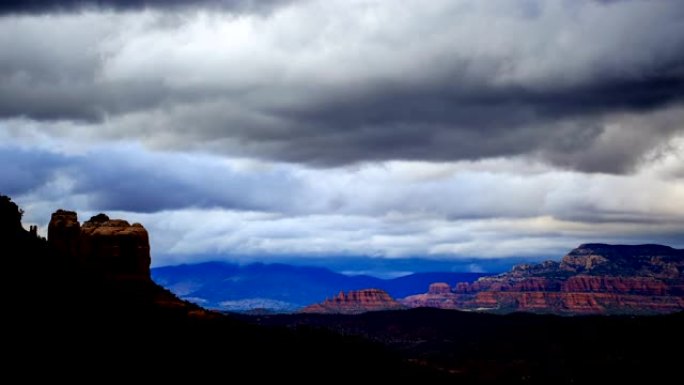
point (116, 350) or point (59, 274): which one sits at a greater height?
point (59, 274)

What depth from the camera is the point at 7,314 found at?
162250 millimetres

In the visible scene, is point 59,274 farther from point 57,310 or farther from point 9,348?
point 9,348

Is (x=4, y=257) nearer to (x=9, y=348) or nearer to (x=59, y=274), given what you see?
(x=59, y=274)

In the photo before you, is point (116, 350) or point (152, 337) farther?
point (152, 337)

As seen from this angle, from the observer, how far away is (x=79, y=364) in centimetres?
15812

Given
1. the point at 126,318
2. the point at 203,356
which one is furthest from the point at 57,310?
the point at 203,356

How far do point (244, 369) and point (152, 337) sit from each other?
20411 mm

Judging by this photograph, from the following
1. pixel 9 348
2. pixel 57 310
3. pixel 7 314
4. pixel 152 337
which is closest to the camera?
pixel 9 348

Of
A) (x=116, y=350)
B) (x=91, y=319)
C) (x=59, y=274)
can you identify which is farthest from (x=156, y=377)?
(x=59, y=274)

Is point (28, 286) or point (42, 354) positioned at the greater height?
point (28, 286)

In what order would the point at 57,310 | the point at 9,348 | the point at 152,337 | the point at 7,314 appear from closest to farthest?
the point at 9,348 → the point at 7,314 → the point at 57,310 → the point at 152,337

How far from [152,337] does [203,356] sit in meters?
10.9

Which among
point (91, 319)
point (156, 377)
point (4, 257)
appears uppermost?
point (4, 257)

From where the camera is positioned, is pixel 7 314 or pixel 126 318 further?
pixel 126 318
